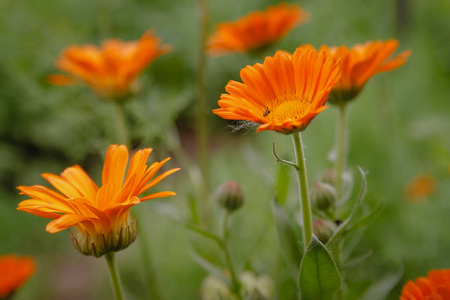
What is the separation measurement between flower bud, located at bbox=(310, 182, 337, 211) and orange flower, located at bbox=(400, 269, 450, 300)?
11cm

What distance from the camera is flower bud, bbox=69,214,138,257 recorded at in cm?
41

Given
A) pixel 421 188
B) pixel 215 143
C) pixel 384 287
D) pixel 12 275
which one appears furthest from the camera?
pixel 215 143

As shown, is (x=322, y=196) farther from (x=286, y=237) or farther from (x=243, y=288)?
(x=243, y=288)

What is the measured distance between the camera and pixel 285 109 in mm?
406

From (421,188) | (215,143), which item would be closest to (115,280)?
(421,188)

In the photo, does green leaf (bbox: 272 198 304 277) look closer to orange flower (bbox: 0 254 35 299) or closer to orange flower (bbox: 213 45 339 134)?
orange flower (bbox: 213 45 339 134)

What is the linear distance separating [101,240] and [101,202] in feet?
0.12

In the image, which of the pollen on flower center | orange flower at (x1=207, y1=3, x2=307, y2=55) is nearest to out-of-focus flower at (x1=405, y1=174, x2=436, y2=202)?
orange flower at (x1=207, y1=3, x2=307, y2=55)

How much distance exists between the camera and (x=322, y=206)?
469 millimetres

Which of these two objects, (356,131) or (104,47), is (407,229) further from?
(104,47)

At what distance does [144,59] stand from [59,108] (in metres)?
0.36

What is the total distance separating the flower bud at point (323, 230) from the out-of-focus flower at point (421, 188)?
67cm

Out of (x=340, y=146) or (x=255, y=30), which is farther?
(x=255, y=30)

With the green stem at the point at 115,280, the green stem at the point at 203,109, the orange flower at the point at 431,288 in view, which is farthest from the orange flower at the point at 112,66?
the orange flower at the point at 431,288
